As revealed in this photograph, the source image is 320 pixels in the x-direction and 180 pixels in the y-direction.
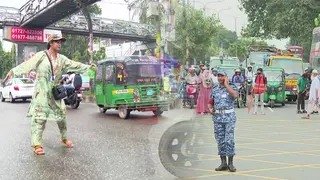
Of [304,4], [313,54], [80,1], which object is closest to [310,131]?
[313,54]

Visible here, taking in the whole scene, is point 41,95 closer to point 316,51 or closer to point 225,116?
point 225,116

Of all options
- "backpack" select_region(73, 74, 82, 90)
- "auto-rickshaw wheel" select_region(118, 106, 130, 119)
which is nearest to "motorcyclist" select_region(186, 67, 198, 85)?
"auto-rickshaw wheel" select_region(118, 106, 130, 119)

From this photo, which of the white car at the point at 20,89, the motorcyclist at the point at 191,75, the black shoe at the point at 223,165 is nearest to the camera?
the black shoe at the point at 223,165

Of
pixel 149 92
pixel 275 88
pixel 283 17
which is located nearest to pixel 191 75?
pixel 149 92

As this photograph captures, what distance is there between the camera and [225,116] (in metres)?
5.85

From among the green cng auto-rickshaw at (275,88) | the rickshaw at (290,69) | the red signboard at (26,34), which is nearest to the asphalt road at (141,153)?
the green cng auto-rickshaw at (275,88)

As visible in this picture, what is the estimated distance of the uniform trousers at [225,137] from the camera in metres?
5.82

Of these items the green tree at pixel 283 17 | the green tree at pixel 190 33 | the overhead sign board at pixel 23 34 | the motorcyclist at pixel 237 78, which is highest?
the green tree at pixel 283 17

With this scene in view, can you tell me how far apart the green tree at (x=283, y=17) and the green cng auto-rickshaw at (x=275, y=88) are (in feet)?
30.0

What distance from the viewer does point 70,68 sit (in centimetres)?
740

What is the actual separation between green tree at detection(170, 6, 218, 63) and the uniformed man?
548mm

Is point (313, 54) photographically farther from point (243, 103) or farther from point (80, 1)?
point (80, 1)

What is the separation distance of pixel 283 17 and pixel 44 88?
2650 cm

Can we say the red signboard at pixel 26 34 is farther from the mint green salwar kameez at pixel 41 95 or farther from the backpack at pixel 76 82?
the mint green salwar kameez at pixel 41 95
